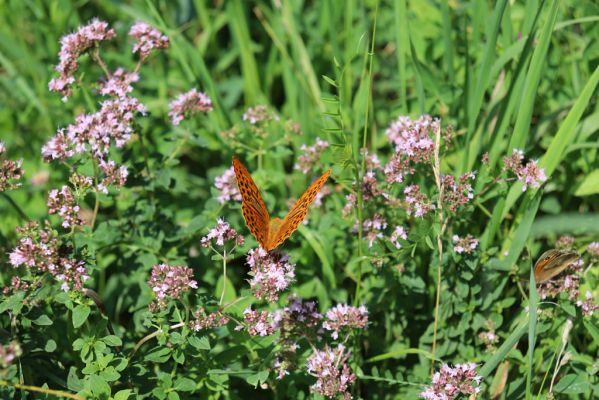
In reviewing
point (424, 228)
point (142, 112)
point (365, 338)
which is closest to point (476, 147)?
point (424, 228)

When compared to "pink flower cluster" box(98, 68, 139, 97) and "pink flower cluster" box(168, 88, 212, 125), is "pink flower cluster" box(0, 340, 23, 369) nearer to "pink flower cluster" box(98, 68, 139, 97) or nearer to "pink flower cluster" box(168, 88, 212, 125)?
"pink flower cluster" box(98, 68, 139, 97)

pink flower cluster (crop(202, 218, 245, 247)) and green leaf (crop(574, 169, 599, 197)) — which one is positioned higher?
pink flower cluster (crop(202, 218, 245, 247))

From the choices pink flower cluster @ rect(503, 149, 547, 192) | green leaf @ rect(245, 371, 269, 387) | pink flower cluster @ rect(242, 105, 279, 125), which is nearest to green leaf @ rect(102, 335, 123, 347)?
green leaf @ rect(245, 371, 269, 387)

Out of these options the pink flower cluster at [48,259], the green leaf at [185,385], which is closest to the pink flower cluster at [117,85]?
the pink flower cluster at [48,259]

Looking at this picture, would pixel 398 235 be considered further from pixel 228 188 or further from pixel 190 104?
pixel 190 104

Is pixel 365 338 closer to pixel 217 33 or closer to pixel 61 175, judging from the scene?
pixel 61 175

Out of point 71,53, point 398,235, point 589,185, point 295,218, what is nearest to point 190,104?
point 71,53
